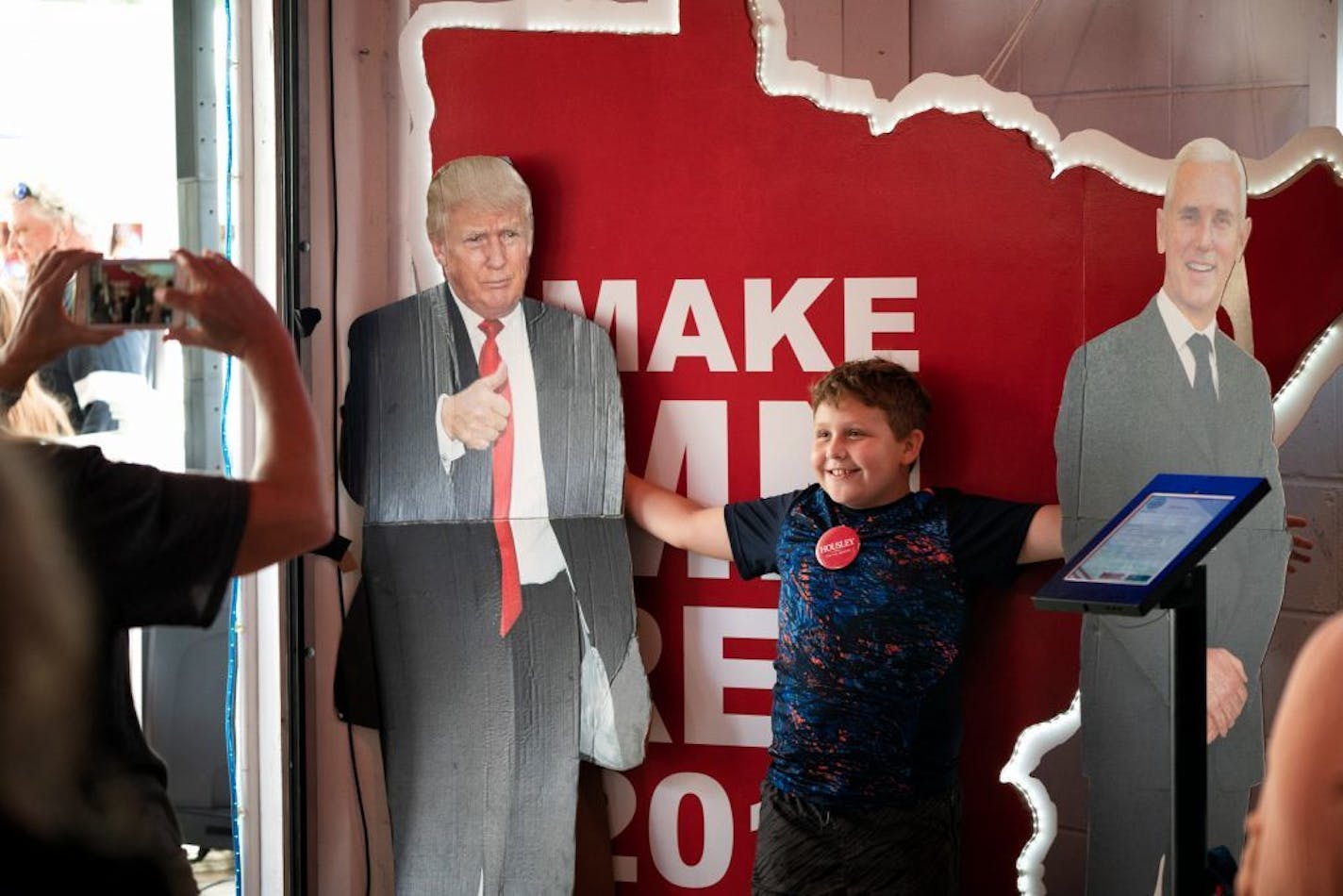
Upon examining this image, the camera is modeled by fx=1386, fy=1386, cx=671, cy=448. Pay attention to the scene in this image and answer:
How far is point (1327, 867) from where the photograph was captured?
4.26 ft

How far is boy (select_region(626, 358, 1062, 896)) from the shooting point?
2.50m

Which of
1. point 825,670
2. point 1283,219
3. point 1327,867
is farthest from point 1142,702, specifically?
point 1327,867

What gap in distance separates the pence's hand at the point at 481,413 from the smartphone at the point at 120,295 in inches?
41.4

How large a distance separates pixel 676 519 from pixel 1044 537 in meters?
0.72

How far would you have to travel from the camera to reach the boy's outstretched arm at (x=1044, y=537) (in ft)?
8.48

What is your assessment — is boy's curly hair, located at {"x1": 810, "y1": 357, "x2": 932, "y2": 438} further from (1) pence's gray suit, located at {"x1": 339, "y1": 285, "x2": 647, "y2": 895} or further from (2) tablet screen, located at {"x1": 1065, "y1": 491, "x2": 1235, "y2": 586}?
(2) tablet screen, located at {"x1": 1065, "y1": 491, "x2": 1235, "y2": 586}

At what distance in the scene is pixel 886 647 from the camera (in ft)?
8.28

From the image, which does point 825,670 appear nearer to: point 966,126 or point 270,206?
point 966,126

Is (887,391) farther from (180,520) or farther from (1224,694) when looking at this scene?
(180,520)

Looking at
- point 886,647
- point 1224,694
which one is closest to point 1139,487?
point 1224,694

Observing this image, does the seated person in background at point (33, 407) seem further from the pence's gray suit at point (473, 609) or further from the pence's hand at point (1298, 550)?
the pence's hand at point (1298, 550)

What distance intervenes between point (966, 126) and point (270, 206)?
142 cm

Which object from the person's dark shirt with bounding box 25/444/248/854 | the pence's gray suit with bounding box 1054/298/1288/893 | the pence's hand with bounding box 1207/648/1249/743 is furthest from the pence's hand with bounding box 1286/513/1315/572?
the person's dark shirt with bounding box 25/444/248/854

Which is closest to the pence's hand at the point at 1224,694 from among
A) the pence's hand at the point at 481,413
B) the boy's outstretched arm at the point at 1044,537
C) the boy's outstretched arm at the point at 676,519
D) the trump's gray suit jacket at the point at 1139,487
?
the trump's gray suit jacket at the point at 1139,487
